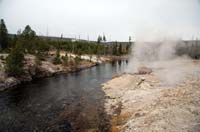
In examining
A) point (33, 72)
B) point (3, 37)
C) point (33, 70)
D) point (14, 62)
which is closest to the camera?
point (14, 62)

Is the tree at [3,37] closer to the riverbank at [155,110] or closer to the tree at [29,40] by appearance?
the tree at [29,40]

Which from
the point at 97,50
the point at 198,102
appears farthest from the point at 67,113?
the point at 97,50

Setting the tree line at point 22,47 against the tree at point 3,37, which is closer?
the tree line at point 22,47

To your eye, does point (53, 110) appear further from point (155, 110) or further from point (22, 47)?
point (22, 47)

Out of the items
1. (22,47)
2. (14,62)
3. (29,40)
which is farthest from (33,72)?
(29,40)

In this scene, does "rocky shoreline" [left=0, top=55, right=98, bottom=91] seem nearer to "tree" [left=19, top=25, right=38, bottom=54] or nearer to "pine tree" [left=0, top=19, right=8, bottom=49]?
"tree" [left=19, top=25, right=38, bottom=54]

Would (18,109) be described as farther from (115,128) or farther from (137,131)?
(137,131)

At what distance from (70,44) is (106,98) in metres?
87.6

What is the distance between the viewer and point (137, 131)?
1862 centimetres

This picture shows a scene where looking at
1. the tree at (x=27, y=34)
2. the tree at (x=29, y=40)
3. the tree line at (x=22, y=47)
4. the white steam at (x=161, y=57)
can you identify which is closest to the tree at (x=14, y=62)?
the tree line at (x=22, y=47)

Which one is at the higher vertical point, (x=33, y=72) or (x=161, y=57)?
(x=161, y=57)

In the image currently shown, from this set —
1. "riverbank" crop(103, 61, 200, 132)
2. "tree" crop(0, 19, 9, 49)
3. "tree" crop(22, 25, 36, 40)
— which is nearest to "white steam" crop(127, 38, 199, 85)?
"riverbank" crop(103, 61, 200, 132)

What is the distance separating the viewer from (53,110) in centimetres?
2728

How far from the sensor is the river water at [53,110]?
2191 cm
